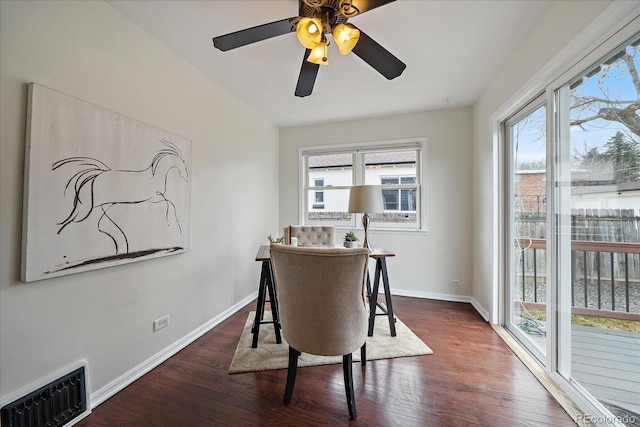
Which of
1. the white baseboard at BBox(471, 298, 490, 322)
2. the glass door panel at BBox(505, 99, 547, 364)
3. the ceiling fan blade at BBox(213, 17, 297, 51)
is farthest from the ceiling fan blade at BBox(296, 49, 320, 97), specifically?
the white baseboard at BBox(471, 298, 490, 322)

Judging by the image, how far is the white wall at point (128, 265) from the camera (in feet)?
4.23

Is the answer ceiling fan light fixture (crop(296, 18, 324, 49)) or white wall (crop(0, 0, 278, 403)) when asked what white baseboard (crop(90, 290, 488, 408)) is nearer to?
white wall (crop(0, 0, 278, 403))

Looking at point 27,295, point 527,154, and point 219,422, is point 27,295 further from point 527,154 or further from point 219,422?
point 527,154

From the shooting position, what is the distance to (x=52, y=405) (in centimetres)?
141

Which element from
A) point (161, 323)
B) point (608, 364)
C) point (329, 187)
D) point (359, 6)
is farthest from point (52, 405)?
point (329, 187)

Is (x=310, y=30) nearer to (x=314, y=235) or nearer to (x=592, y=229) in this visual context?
(x=592, y=229)

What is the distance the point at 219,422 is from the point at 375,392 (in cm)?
102

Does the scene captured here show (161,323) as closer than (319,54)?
No

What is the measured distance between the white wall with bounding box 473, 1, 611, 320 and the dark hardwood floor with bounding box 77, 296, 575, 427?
3.17ft

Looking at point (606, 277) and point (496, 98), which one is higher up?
point (496, 98)

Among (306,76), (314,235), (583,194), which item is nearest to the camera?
(583,194)

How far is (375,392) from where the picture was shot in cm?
175

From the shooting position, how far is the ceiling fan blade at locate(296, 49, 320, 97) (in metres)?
1.72

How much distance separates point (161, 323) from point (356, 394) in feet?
5.50
